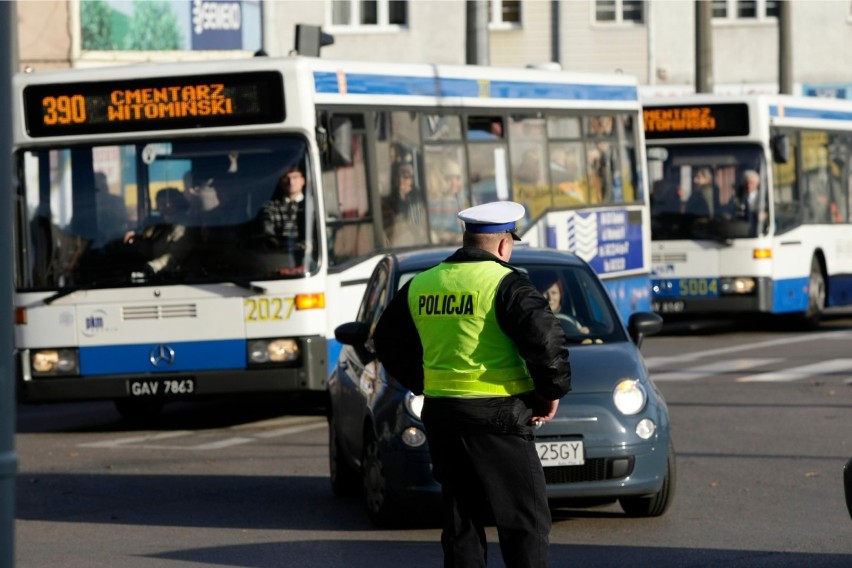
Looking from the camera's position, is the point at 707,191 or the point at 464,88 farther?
the point at 707,191

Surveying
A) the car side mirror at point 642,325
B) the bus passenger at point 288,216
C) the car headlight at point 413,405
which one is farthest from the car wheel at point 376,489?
the bus passenger at point 288,216

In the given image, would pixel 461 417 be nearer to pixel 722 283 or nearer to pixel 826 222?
pixel 722 283

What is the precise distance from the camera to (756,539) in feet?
30.8

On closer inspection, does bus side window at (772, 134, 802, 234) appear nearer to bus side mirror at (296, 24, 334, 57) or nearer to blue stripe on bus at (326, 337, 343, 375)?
bus side mirror at (296, 24, 334, 57)

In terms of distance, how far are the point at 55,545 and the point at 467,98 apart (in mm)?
8935

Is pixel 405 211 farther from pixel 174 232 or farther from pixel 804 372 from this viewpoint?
pixel 804 372

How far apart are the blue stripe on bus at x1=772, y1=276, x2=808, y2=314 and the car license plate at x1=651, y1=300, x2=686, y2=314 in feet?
3.80

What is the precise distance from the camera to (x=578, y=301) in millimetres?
10953

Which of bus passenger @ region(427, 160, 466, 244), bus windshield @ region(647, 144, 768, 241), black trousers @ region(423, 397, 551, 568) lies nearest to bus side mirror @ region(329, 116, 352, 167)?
bus passenger @ region(427, 160, 466, 244)

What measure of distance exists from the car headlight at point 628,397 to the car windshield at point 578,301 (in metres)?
0.64

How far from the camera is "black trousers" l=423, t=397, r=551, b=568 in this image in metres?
6.54

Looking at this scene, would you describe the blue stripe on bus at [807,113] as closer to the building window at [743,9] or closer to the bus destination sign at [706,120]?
the bus destination sign at [706,120]

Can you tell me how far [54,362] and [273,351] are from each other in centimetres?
169

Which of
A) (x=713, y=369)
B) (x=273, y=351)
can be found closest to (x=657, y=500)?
(x=273, y=351)
